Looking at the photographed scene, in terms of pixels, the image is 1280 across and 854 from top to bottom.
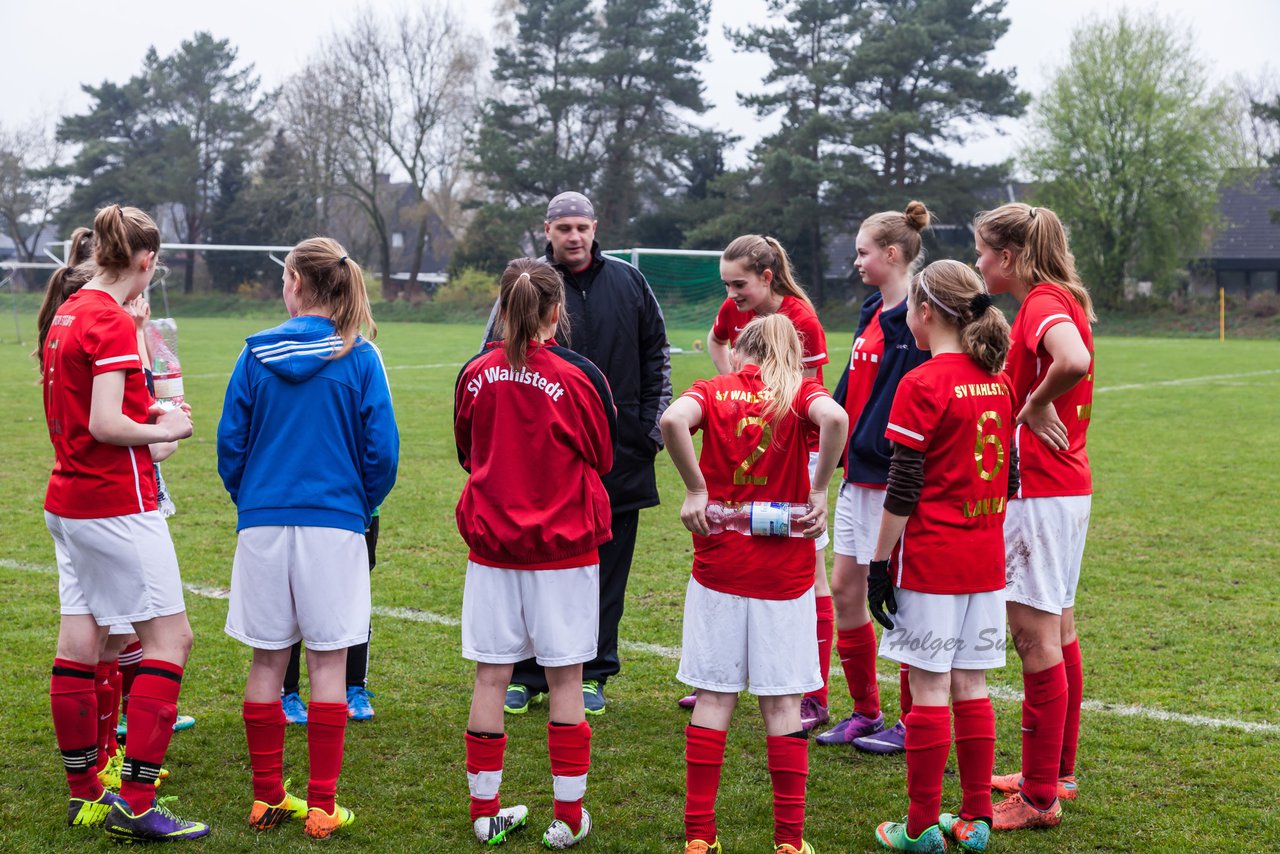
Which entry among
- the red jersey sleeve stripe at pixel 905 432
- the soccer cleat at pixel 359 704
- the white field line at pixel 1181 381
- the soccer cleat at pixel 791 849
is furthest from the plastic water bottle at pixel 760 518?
the white field line at pixel 1181 381

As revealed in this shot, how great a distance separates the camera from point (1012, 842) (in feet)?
12.3

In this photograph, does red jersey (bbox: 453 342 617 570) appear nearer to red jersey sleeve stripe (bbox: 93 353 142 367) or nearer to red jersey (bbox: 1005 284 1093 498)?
red jersey sleeve stripe (bbox: 93 353 142 367)

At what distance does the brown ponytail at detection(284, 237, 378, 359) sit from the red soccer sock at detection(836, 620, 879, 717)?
2327 millimetres

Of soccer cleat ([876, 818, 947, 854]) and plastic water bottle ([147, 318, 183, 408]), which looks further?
plastic water bottle ([147, 318, 183, 408])

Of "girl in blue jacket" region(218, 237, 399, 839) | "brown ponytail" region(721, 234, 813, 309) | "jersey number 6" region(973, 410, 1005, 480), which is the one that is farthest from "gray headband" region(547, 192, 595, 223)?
"jersey number 6" region(973, 410, 1005, 480)

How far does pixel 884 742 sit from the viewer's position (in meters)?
4.60

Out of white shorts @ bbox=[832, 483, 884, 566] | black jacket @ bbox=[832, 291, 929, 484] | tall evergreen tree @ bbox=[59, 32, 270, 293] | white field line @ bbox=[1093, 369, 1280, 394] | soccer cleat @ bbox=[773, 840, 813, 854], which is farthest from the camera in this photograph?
tall evergreen tree @ bbox=[59, 32, 270, 293]

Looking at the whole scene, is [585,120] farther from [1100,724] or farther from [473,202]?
[1100,724]

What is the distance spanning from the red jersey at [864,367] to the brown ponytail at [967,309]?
0.85 m

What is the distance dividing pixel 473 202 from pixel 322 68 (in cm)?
986

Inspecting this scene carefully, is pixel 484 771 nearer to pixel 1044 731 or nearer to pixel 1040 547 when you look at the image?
pixel 1044 731

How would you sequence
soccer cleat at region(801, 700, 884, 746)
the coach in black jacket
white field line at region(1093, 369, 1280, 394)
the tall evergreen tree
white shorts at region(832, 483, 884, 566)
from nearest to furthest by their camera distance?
white shorts at region(832, 483, 884, 566), soccer cleat at region(801, 700, 884, 746), the coach in black jacket, white field line at region(1093, 369, 1280, 394), the tall evergreen tree

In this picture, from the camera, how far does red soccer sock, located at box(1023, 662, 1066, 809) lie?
3850 mm

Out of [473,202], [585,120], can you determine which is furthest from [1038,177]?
[473,202]
